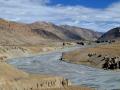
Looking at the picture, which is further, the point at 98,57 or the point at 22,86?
the point at 98,57

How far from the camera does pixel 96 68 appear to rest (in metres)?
78.9

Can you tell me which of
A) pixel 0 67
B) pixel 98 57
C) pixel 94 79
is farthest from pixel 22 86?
pixel 98 57

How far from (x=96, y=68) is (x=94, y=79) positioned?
67.3ft

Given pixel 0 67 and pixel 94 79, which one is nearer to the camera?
pixel 0 67

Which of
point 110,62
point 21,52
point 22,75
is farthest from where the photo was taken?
point 21,52

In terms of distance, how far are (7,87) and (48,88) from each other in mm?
5207

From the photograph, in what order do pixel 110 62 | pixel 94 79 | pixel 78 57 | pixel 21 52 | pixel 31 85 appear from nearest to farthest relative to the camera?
pixel 31 85
pixel 94 79
pixel 110 62
pixel 78 57
pixel 21 52

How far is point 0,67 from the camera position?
4009 centimetres

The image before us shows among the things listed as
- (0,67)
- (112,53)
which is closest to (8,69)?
(0,67)

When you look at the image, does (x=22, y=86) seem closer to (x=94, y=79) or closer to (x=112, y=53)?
(x=94, y=79)

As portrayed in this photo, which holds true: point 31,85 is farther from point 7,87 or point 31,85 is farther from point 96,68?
A: point 96,68

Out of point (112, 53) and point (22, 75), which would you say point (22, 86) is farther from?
point (112, 53)

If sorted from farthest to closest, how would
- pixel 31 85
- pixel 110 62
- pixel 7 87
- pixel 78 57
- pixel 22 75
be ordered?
pixel 78 57, pixel 110 62, pixel 22 75, pixel 31 85, pixel 7 87

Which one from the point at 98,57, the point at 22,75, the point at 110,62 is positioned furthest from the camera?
the point at 98,57
